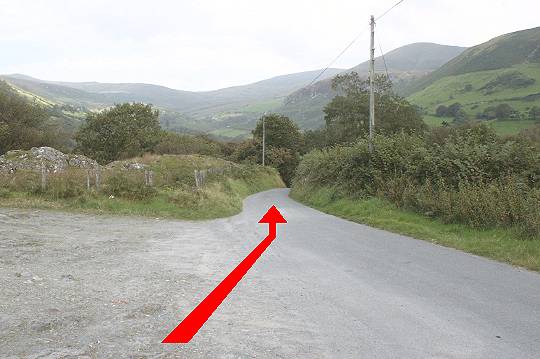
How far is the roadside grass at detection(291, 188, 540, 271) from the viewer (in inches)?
365

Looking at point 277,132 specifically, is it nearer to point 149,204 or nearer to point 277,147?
point 277,147

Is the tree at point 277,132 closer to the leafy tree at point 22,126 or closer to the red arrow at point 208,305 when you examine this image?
the leafy tree at point 22,126

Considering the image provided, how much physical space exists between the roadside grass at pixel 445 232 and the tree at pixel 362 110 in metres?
30.3

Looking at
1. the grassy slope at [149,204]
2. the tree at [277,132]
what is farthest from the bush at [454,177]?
the tree at [277,132]

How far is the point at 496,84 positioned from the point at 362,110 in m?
103

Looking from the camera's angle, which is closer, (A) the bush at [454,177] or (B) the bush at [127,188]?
(A) the bush at [454,177]

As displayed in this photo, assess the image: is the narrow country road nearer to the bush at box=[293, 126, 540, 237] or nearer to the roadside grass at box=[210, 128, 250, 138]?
the bush at box=[293, 126, 540, 237]

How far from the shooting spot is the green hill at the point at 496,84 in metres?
102

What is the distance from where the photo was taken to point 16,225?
12789 millimetres

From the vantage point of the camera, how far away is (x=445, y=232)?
1250 centimetres

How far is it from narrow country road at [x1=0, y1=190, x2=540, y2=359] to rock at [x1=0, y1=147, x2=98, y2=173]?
15.2 m

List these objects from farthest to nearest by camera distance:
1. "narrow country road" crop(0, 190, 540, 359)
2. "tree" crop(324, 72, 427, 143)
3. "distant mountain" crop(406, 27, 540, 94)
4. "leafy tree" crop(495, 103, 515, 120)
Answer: "distant mountain" crop(406, 27, 540, 94) < "leafy tree" crop(495, 103, 515, 120) < "tree" crop(324, 72, 427, 143) < "narrow country road" crop(0, 190, 540, 359)

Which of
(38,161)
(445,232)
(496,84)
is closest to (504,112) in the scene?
(496,84)

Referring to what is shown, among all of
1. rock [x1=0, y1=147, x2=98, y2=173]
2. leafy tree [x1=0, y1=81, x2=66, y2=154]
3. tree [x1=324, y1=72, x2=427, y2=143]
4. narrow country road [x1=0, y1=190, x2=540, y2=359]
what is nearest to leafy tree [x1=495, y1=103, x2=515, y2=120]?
tree [x1=324, y1=72, x2=427, y2=143]
